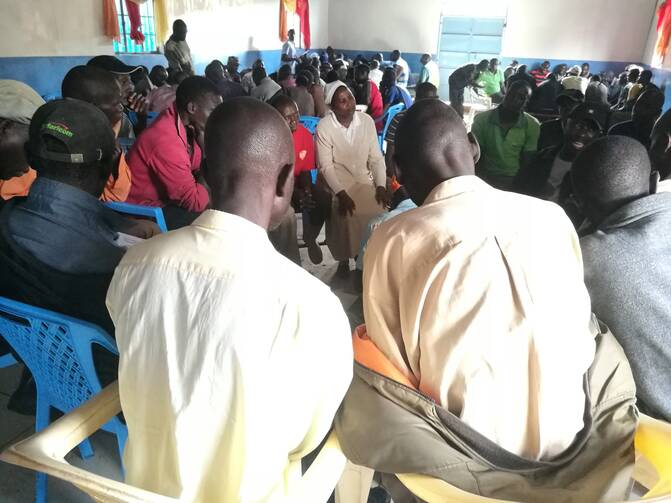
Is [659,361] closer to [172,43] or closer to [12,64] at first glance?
[12,64]

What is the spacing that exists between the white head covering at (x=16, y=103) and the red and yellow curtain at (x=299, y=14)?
10673 mm

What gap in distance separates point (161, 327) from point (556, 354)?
73 centimetres

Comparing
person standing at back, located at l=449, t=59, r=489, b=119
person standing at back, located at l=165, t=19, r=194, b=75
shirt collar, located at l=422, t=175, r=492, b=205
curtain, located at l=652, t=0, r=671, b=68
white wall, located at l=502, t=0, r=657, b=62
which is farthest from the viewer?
white wall, located at l=502, t=0, r=657, b=62

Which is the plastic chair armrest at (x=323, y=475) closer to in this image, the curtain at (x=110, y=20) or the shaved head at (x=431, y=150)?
the shaved head at (x=431, y=150)

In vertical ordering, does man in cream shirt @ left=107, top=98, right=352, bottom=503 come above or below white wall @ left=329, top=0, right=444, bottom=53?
below

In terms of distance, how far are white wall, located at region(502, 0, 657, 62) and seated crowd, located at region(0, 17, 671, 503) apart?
1422 cm

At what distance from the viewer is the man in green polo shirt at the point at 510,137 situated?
3.33m

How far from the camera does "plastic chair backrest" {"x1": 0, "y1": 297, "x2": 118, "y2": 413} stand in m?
1.22

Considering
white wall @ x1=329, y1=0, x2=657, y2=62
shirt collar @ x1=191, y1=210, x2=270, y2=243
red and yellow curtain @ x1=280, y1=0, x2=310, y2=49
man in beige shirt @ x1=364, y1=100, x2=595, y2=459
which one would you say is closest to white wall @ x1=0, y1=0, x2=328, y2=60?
red and yellow curtain @ x1=280, y1=0, x2=310, y2=49

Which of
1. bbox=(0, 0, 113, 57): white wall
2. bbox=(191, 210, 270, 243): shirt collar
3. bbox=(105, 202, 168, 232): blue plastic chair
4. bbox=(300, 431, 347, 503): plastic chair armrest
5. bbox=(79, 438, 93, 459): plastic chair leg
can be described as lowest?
bbox=(79, 438, 93, 459): plastic chair leg

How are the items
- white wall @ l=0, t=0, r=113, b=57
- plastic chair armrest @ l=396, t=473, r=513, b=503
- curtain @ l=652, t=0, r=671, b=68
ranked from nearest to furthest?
plastic chair armrest @ l=396, t=473, r=513, b=503 → white wall @ l=0, t=0, r=113, b=57 → curtain @ l=652, t=0, r=671, b=68

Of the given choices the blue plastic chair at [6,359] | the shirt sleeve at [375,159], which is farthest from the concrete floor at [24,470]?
the shirt sleeve at [375,159]

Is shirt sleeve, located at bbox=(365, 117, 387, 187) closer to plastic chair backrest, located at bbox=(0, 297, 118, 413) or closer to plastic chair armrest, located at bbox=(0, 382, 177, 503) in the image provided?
plastic chair backrest, located at bbox=(0, 297, 118, 413)

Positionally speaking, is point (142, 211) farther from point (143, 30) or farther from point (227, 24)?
point (227, 24)
